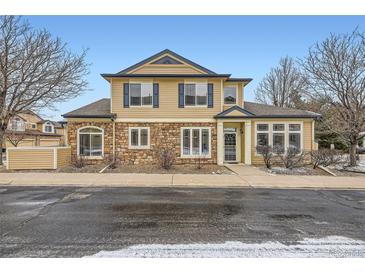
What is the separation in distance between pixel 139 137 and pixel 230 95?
278 inches

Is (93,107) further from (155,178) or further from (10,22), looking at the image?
(155,178)

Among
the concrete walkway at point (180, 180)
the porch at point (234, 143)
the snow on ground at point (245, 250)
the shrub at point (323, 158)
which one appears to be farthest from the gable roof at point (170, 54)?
the snow on ground at point (245, 250)

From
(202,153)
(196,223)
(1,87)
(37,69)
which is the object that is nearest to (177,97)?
(202,153)

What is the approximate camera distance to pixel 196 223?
17.9 feet

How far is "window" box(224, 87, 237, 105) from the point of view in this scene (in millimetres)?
17375

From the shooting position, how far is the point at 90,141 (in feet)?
53.3

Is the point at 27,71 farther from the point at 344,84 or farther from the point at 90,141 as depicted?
the point at 344,84

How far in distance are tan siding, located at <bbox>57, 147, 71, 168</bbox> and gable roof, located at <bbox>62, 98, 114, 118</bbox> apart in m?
2.24

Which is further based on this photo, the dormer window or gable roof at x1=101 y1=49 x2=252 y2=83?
the dormer window

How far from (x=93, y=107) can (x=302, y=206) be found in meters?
15.0

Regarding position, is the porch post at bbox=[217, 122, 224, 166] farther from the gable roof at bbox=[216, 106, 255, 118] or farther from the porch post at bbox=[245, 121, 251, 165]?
the porch post at bbox=[245, 121, 251, 165]

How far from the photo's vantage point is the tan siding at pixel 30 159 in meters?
13.7

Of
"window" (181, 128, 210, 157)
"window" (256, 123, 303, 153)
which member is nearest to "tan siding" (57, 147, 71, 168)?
"window" (181, 128, 210, 157)

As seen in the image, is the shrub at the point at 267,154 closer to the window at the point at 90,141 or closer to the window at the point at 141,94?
the window at the point at 141,94
